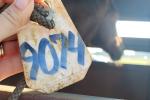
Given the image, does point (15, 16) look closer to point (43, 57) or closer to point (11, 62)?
point (43, 57)

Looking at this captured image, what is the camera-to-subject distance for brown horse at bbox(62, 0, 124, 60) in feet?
4.91

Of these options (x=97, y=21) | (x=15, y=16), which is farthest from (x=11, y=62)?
(x=97, y=21)

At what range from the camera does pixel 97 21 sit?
1.52m

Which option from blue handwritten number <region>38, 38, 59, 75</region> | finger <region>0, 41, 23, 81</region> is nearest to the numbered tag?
blue handwritten number <region>38, 38, 59, 75</region>

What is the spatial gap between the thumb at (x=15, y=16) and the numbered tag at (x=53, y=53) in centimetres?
2

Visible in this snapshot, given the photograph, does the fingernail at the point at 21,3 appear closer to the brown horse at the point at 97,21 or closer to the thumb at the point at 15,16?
the thumb at the point at 15,16

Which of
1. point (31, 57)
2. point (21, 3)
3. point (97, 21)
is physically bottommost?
point (31, 57)

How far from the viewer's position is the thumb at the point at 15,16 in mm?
785

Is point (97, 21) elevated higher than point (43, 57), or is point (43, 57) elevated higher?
point (97, 21)

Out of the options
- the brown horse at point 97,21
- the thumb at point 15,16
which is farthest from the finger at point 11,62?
the brown horse at point 97,21

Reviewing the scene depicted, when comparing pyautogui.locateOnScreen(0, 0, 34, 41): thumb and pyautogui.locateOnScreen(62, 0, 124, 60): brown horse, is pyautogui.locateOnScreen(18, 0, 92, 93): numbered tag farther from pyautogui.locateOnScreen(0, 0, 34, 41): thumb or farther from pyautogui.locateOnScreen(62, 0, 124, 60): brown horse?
pyautogui.locateOnScreen(62, 0, 124, 60): brown horse

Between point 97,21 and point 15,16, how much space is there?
744 mm

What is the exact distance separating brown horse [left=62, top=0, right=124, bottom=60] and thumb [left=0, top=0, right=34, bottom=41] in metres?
0.67

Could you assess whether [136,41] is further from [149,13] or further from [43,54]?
[43,54]
